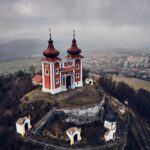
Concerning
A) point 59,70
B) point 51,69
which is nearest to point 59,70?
point 59,70

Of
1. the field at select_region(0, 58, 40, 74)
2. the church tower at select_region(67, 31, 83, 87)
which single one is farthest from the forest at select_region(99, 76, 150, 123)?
the field at select_region(0, 58, 40, 74)

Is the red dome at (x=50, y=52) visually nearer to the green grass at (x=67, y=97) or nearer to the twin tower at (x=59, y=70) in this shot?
the twin tower at (x=59, y=70)

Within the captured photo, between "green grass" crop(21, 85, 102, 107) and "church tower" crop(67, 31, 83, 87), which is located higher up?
"church tower" crop(67, 31, 83, 87)

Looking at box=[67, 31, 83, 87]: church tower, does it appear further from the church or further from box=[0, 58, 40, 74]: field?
box=[0, 58, 40, 74]: field

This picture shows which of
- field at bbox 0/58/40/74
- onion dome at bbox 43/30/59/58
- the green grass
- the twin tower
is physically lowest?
field at bbox 0/58/40/74

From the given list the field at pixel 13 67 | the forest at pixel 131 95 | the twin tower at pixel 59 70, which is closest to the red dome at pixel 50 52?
the twin tower at pixel 59 70

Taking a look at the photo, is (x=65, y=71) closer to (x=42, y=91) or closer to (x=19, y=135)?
(x=42, y=91)

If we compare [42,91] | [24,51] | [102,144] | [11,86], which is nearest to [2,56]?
[24,51]
